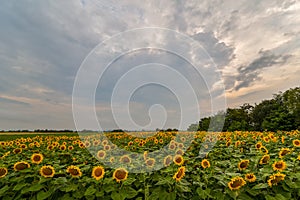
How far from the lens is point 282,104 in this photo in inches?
1725

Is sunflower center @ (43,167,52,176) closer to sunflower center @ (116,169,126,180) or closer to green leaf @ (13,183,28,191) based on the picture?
green leaf @ (13,183,28,191)

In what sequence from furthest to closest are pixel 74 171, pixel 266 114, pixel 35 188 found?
Result: pixel 266 114
pixel 74 171
pixel 35 188

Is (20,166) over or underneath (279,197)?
over

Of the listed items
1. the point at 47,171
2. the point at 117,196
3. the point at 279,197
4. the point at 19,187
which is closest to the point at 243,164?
the point at 279,197

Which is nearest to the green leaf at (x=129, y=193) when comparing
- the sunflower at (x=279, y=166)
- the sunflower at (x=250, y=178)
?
the sunflower at (x=250, y=178)

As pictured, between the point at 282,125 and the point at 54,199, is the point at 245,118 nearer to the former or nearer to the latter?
the point at 282,125

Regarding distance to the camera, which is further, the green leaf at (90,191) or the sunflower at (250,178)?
the sunflower at (250,178)

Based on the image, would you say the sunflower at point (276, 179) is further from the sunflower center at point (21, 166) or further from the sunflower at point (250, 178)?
the sunflower center at point (21, 166)

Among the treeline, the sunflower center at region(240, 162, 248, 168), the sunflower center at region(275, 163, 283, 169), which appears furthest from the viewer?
the treeline

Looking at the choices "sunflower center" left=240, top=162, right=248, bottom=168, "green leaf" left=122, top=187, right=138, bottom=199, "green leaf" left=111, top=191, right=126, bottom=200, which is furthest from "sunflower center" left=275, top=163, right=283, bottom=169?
"green leaf" left=111, top=191, right=126, bottom=200

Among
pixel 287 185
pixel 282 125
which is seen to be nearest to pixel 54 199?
pixel 287 185

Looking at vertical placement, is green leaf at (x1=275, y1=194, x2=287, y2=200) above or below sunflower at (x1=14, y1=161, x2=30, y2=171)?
below

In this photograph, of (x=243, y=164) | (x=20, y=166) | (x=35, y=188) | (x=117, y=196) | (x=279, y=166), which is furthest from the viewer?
(x=243, y=164)

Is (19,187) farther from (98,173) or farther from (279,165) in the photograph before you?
(279,165)
